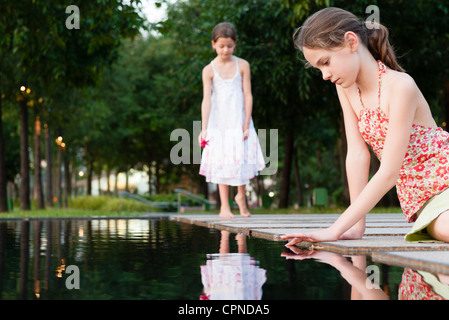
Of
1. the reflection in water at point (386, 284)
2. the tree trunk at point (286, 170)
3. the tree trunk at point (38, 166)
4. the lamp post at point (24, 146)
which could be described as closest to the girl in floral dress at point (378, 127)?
the reflection in water at point (386, 284)

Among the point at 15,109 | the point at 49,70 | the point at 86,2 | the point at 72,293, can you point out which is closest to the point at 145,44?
the point at 15,109

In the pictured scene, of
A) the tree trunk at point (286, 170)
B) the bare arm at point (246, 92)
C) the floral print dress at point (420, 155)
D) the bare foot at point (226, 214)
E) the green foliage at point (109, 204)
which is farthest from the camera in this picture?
the tree trunk at point (286, 170)

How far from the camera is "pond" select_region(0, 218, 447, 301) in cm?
204

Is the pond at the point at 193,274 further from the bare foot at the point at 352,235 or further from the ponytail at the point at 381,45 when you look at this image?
the ponytail at the point at 381,45

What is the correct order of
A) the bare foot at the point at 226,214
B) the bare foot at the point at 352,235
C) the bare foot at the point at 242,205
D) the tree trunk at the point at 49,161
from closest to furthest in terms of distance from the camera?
1. the bare foot at the point at 352,235
2. the bare foot at the point at 226,214
3. the bare foot at the point at 242,205
4. the tree trunk at the point at 49,161

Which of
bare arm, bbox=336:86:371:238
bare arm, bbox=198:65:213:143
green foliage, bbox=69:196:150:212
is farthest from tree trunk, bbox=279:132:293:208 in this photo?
bare arm, bbox=336:86:371:238

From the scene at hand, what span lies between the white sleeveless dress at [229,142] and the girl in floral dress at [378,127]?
401 cm

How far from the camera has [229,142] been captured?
819 cm

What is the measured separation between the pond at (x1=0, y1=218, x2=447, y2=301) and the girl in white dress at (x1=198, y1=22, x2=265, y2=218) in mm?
4296

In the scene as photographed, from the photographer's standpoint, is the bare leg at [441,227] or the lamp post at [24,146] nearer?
the bare leg at [441,227]

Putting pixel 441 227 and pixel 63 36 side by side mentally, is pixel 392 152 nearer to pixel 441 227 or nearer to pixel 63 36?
pixel 441 227

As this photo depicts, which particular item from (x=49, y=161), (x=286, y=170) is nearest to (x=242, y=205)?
(x=286, y=170)

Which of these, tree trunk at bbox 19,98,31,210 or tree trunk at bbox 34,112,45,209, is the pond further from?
tree trunk at bbox 34,112,45,209

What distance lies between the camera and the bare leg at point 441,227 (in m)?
3.62
